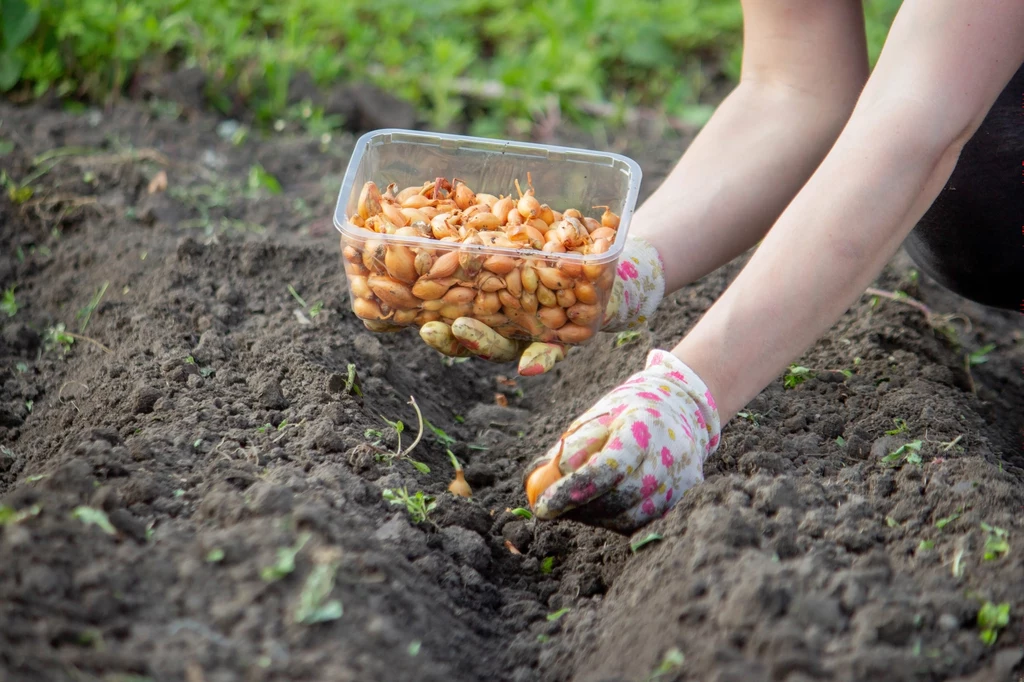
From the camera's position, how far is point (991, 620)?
1.22 meters

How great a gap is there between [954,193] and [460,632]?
4.73 feet

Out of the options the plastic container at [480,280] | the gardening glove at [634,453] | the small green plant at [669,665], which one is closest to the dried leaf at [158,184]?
the plastic container at [480,280]

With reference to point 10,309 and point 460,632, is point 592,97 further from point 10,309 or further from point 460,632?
point 460,632

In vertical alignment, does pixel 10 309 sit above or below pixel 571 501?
below

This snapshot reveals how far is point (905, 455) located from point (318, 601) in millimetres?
1093

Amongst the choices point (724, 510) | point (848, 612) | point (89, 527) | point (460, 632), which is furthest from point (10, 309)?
point (848, 612)

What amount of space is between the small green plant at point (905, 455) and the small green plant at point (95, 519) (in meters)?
1.27

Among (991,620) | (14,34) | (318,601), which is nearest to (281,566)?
(318,601)

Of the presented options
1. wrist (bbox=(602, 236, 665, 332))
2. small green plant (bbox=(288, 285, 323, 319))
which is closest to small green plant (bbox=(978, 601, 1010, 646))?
wrist (bbox=(602, 236, 665, 332))

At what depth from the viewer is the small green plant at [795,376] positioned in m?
2.02

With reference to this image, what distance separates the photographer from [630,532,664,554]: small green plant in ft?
4.68

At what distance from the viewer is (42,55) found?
3225 millimetres

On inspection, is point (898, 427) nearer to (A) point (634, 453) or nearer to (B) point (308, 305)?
(A) point (634, 453)

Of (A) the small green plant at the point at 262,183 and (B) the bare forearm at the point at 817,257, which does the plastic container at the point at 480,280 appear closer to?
(B) the bare forearm at the point at 817,257
